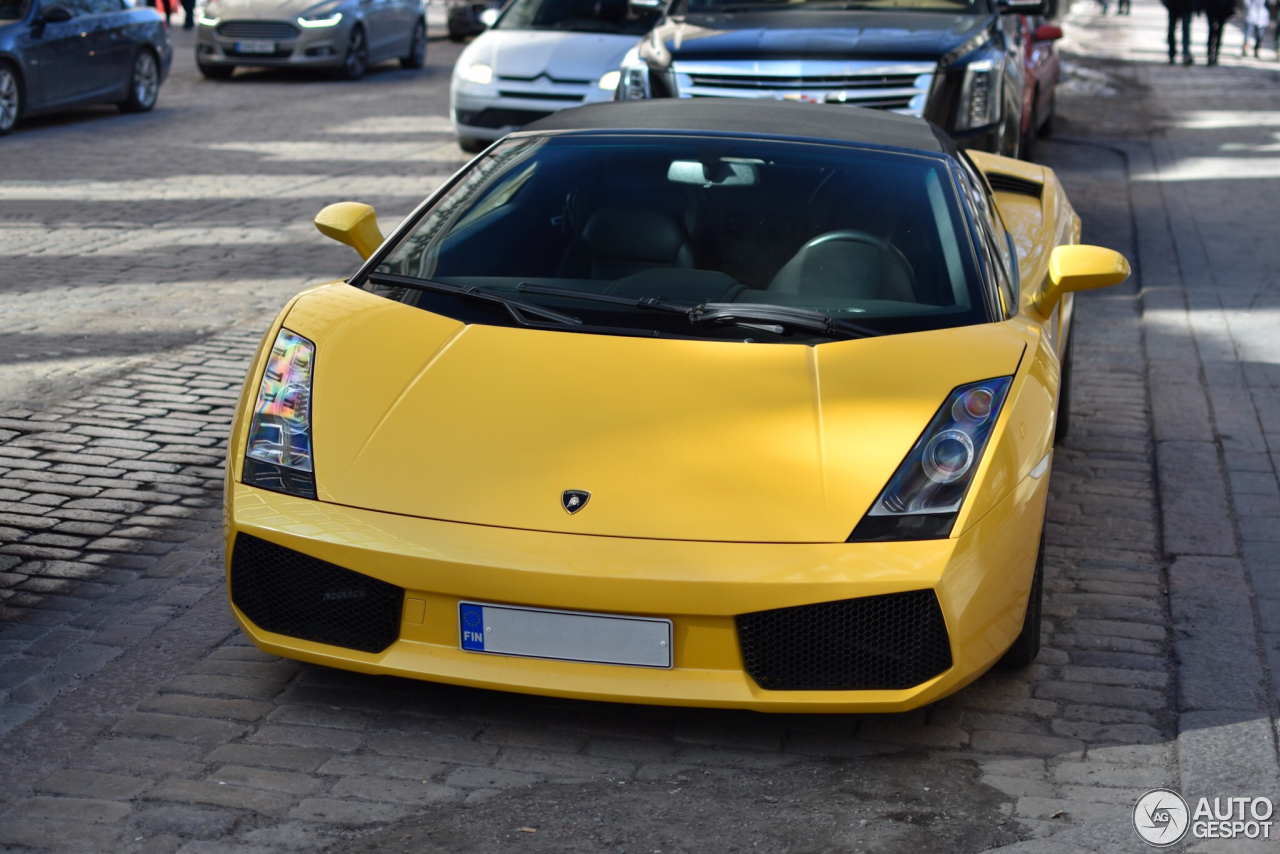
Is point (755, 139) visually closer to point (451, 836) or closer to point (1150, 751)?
point (1150, 751)

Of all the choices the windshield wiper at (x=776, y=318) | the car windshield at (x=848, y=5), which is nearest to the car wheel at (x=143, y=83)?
the car windshield at (x=848, y=5)

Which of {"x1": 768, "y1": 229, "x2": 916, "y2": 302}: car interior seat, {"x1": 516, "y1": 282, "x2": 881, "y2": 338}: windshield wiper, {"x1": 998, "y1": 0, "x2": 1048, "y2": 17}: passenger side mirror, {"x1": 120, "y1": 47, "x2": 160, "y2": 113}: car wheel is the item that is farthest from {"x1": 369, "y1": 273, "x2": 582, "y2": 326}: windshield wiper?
{"x1": 120, "y1": 47, "x2": 160, "y2": 113}: car wheel

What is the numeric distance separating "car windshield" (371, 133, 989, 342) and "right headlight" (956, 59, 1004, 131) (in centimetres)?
465

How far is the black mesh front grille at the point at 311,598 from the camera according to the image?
3250 mm

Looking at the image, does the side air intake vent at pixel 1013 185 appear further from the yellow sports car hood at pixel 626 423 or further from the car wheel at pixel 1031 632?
the car wheel at pixel 1031 632

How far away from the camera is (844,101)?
8773 mm

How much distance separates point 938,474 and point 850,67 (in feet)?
19.7

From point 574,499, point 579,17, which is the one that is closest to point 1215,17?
point 579,17

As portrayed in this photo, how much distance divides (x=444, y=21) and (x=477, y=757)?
112 ft

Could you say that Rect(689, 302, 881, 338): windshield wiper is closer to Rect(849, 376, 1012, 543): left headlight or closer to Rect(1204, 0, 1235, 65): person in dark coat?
Rect(849, 376, 1012, 543): left headlight

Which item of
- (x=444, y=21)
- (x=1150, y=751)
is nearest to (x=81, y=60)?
(x=1150, y=751)

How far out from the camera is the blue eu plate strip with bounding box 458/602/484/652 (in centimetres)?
318

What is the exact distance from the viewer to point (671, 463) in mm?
3301

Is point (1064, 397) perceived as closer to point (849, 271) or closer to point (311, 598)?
point (849, 271)
